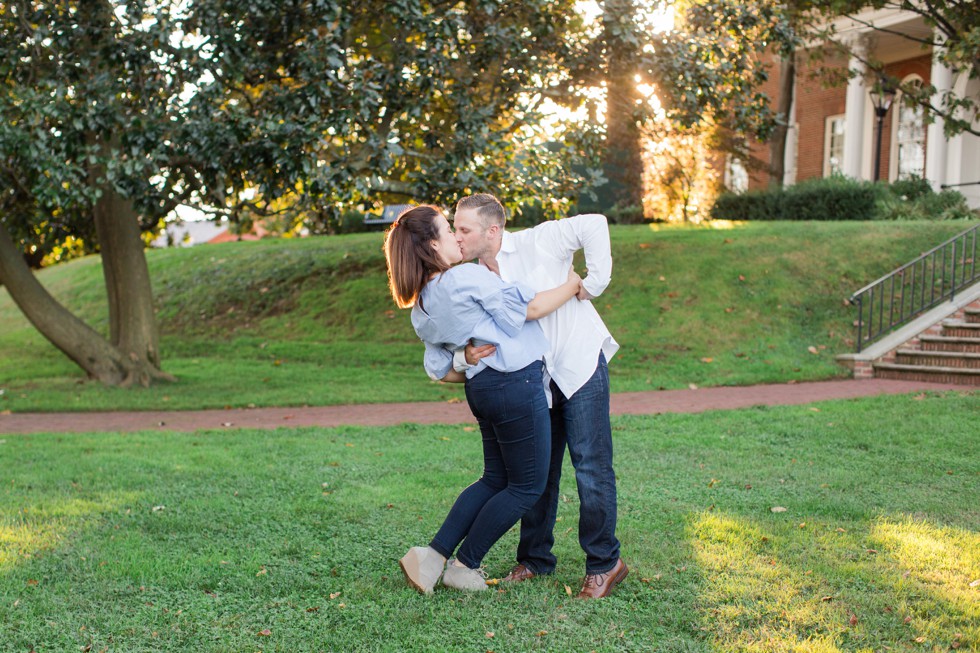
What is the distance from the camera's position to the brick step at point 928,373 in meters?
11.5

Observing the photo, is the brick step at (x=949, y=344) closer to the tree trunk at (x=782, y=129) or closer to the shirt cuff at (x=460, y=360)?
the shirt cuff at (x=460, y=360)

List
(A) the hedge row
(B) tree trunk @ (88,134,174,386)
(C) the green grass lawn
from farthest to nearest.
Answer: (A) the hedge row
(B) tree trunk @ (88,134,174,386)
(C) the green grass lawn

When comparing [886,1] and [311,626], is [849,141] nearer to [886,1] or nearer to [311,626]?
[886,1]

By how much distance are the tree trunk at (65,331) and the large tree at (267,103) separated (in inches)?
1.3

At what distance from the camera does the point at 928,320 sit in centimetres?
1253

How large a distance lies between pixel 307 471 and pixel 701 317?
344 inches

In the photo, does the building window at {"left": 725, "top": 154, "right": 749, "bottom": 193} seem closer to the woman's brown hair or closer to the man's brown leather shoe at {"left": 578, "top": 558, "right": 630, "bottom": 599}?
the man's brown leather shoe at {"left": 578, "top": 558, "right": 630, "bottom": 599}

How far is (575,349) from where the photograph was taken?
165 inches

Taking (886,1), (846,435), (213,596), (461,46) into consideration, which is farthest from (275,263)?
(213,596)

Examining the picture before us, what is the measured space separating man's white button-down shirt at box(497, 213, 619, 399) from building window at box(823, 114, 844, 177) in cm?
2585

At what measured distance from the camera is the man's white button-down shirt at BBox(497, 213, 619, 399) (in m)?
4.17

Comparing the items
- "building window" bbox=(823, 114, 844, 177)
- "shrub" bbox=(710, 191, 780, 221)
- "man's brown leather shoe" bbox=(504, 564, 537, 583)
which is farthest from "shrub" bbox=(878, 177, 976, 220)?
"man's brown leather shoe" bbox=(504, 564, 537, 583)

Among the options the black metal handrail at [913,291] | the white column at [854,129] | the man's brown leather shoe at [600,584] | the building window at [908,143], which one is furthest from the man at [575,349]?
the building window at [908,143]

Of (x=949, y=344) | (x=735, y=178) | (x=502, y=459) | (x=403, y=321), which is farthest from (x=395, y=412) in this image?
(x=735, y=178)
